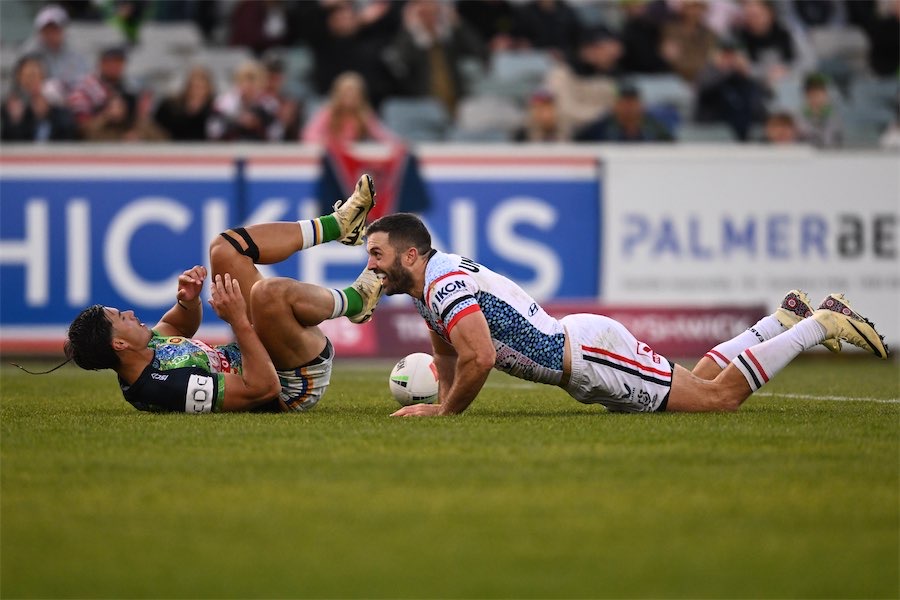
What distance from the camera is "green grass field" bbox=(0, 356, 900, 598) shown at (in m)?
4.39

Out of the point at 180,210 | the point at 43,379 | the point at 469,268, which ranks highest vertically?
the point at 469,268

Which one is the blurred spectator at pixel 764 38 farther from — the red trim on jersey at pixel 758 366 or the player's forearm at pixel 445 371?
the player's forearm at pixel 445 371

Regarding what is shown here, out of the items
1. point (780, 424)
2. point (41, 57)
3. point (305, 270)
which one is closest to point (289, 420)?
point (780, 424)

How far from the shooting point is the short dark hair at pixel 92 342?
8484mm

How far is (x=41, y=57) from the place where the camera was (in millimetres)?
17469

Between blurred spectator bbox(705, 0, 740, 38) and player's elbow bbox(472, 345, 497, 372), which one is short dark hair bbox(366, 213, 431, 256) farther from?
blurred spectator bbox(705, 0, 740, 38)

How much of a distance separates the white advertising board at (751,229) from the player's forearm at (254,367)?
26.8ft

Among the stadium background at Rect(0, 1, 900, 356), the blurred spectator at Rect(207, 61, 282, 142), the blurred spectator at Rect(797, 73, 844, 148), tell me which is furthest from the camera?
the blurred spectator at Rect(797, 73, 844, 148)

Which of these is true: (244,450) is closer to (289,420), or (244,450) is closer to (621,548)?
(289,420)

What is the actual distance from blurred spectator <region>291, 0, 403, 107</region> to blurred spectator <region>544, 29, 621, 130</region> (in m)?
2.27

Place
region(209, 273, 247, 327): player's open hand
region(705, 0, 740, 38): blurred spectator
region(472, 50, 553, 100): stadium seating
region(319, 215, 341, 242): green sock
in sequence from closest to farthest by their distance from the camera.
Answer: region(209, 273, 247, 327): player's open hand < region(319, 215, 341, 242): green sock < region(472, 50, 553, 100): stadium seating < region(705, 0, 740, 38): blurred spectator

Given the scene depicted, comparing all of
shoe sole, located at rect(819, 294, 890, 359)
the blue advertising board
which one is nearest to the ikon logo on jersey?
shoe sole, located at rect(819, 294, 890, 359)

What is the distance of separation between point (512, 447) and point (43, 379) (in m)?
7.05

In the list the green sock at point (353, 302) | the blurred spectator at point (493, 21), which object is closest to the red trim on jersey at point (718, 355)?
the green sock at point (353, 302)
